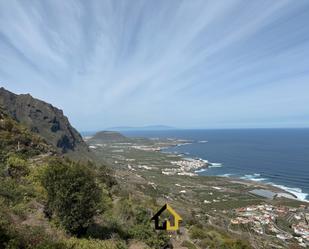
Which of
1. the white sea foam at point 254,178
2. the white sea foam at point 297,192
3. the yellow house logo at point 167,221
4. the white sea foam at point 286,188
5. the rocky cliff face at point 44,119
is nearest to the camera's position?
the yellow house logo at point 167,221

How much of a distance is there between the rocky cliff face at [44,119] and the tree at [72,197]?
75281 mm

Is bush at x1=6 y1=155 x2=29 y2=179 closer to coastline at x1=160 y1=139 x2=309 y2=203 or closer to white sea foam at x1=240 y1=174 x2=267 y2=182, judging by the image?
coastline at x1=160 y1=139 x2=309 y2=203

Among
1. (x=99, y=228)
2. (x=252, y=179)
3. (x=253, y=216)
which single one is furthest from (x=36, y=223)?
(x=252, y=179)

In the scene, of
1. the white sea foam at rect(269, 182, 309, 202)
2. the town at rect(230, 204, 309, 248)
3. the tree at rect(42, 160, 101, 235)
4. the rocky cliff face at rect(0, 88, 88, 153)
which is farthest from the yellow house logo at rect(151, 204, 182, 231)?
the white sea foam at rect(269, 182, 309, 202)

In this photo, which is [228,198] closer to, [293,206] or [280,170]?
[293,206]

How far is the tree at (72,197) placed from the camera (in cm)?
1256

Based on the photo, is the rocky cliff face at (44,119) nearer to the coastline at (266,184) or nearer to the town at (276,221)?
the coastline at (266,184)

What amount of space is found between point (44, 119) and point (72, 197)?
3752 inches

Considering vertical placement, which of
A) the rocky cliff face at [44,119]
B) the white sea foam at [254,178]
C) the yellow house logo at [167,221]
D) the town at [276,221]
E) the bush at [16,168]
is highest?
the rocky cliff face at [44,119]

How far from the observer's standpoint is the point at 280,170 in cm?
11900

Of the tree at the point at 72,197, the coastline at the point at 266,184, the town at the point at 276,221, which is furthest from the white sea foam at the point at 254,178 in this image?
the tree at the point at 72,197

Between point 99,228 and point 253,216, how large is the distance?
57.4 m

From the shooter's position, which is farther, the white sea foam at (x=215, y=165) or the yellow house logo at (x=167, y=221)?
the white sea foam at (x=215, y=165)

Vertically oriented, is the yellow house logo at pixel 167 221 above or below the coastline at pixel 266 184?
above
